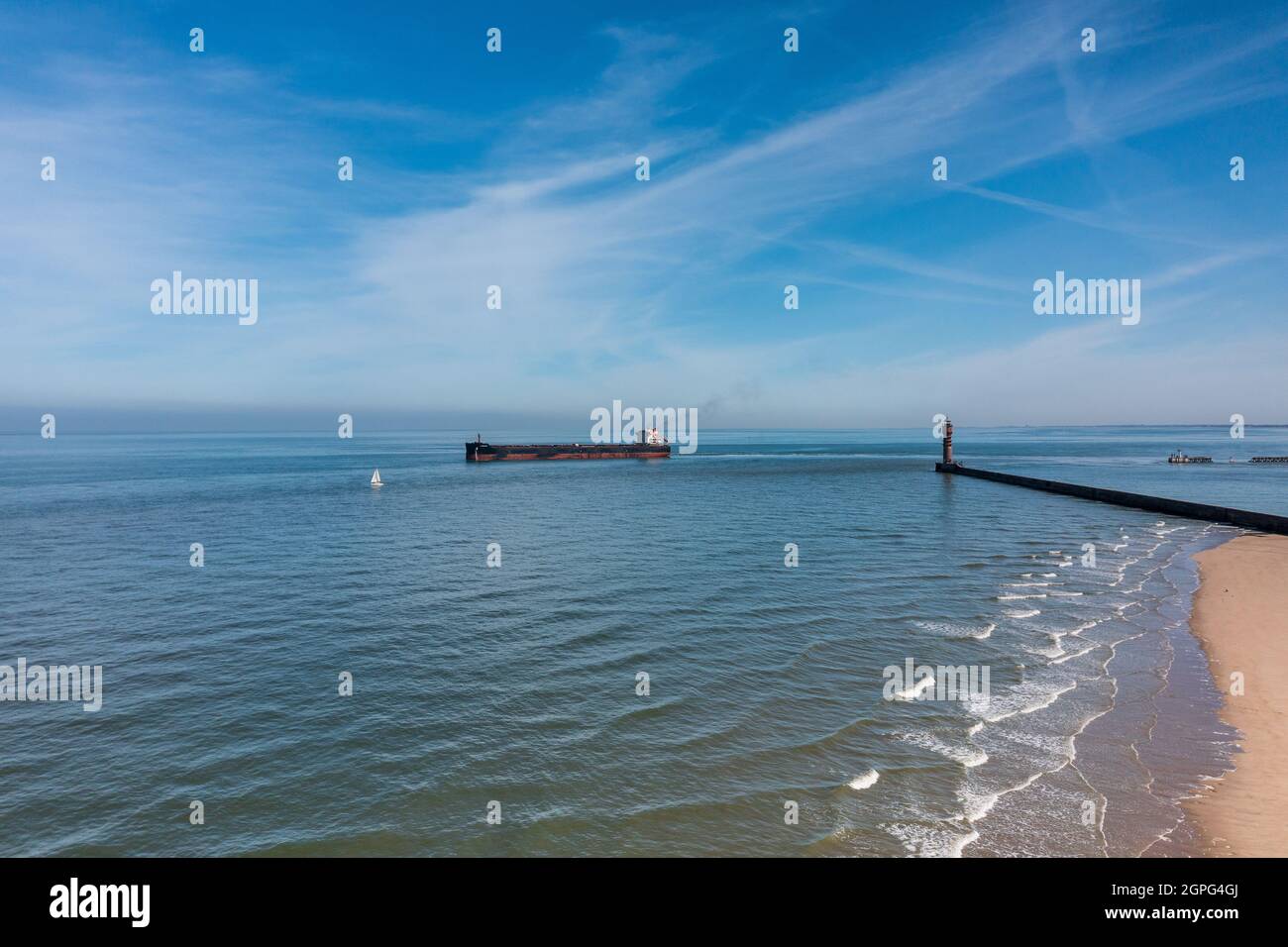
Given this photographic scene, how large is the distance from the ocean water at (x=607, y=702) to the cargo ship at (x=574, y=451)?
87.5 metres

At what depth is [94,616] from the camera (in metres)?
20.4

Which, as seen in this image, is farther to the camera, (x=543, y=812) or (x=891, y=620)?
(x=891, y=620)

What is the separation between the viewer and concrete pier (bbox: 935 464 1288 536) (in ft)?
119

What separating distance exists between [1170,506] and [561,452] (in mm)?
102331

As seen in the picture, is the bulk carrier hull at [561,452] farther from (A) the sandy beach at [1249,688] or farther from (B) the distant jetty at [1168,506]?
(A) the sandy beach at [1249,688]

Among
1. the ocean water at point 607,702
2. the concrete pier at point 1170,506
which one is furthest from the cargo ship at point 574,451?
the ocean water at point 607,702

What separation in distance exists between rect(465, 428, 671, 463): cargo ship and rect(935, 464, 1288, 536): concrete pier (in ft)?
249

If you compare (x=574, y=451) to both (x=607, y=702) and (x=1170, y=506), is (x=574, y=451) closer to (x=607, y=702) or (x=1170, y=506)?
(x=1170, y=506)

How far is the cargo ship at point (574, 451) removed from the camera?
4754 inches

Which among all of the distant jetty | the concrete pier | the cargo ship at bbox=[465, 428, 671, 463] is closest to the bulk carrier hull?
the cargo ship at bbox=[465, 428, 671, 463]

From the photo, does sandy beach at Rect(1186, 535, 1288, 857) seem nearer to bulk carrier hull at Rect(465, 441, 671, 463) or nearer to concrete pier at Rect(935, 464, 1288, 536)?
concrete pier at Rect(935, 464, 1288, 536)
